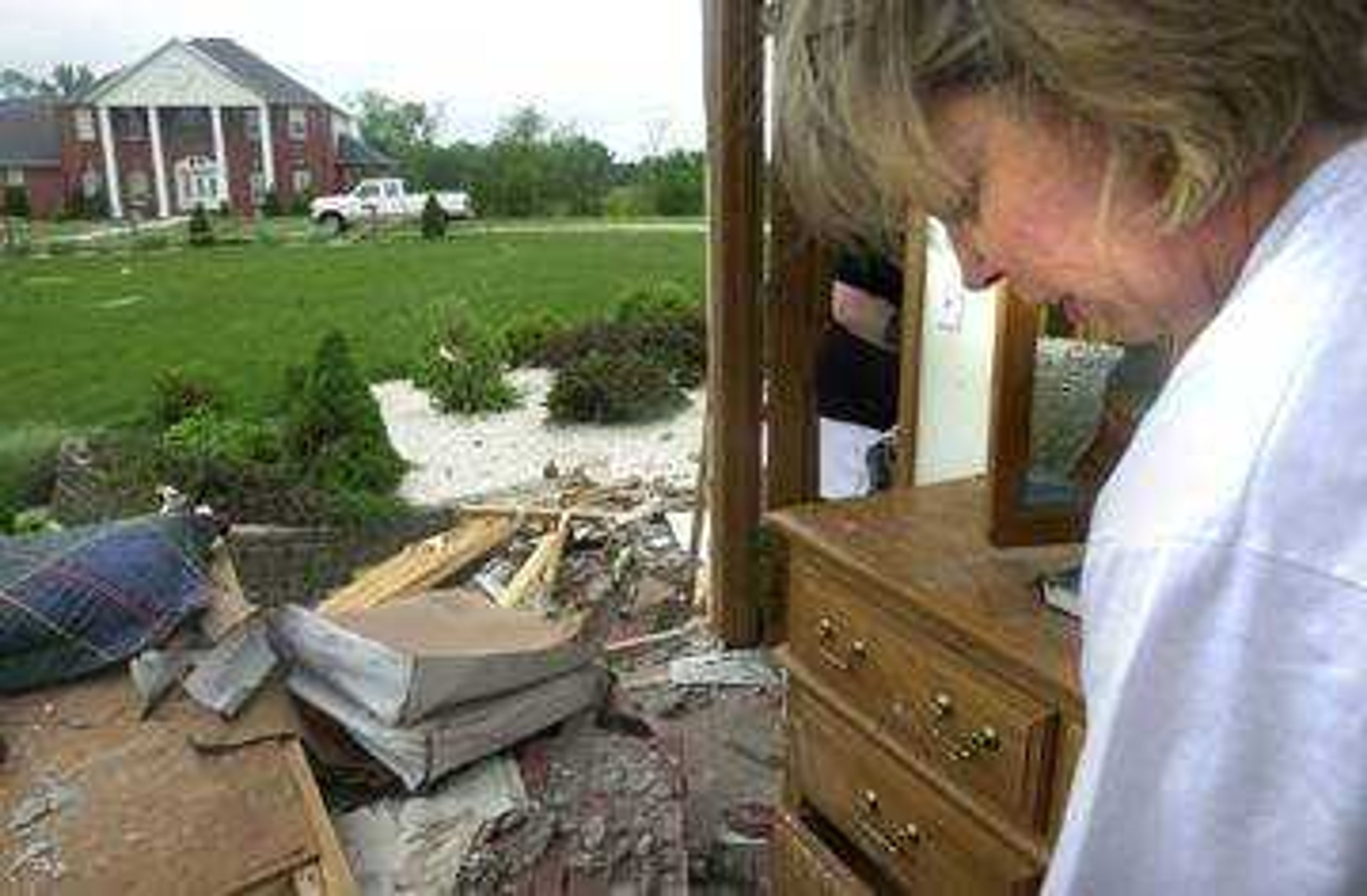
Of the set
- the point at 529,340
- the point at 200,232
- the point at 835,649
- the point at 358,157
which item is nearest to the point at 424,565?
the point at 835,649

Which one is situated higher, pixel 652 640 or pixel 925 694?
pixel 925 694

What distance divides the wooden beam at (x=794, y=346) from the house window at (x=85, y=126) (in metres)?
46.3

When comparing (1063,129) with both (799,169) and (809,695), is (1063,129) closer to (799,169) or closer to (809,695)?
(799,169)

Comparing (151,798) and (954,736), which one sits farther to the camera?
(151,798)

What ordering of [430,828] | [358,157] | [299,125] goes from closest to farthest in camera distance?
1. [430,828]
2. [299,125]
3. [358,157]

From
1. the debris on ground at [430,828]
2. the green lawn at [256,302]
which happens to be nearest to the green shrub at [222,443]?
the green lawn at [256,302]

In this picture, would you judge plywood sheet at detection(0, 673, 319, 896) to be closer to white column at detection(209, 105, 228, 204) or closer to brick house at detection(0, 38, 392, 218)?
brick house at detection(0, 38, 392, 218)

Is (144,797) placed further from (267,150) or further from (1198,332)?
(267,150)

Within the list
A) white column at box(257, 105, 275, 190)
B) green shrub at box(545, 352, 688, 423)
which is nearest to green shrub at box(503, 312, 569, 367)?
green shrub at box(545, 352, 688, 423)

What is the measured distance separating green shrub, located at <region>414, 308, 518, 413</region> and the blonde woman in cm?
914

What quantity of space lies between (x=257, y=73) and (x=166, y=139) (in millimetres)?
3899

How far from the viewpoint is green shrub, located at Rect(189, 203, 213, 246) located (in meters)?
28.9

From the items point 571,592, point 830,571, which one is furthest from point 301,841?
point 571,592

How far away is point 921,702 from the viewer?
2.00m
